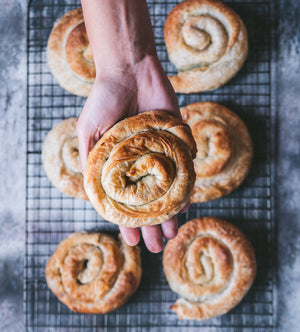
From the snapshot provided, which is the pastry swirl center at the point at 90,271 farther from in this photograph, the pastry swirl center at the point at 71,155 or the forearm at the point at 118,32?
the forearm at the point at 118,32

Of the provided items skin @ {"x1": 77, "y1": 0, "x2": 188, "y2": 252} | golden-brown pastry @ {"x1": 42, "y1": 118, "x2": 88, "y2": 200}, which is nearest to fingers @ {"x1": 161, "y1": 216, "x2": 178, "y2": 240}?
skin @ {"x1": 77, "y1": 0, "x2": 188, "y2": 252}

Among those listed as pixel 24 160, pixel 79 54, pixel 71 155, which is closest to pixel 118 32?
pixel 79 54

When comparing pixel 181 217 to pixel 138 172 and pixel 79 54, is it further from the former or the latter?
pixel 79 54

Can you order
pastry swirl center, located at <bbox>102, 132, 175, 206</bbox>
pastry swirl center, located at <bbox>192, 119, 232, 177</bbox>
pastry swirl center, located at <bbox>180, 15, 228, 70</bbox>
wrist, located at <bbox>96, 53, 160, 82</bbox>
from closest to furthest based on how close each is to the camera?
pastry swirl center, located at <bbox>102, 132, 175, 206</bbox> → wrist, located at <bbox>96, 53, 160, 82</bbox> → pastry swirl center, located at <bbox>192, 119, 232, 177</bbox> → pastry swirl center, located at <bbox>180, 15, 228, 70</bbox>

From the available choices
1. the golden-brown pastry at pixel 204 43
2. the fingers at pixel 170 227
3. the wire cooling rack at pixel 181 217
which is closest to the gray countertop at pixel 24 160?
the wire cooling rack at pixel 181 217

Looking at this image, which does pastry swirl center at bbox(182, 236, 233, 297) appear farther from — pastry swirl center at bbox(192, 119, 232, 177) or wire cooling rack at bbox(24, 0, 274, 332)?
pastry swirl center at bbox(192, 119, 232, 177)

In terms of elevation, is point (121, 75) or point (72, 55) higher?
point (72, 55)

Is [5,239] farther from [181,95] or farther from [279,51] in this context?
[279,51]
